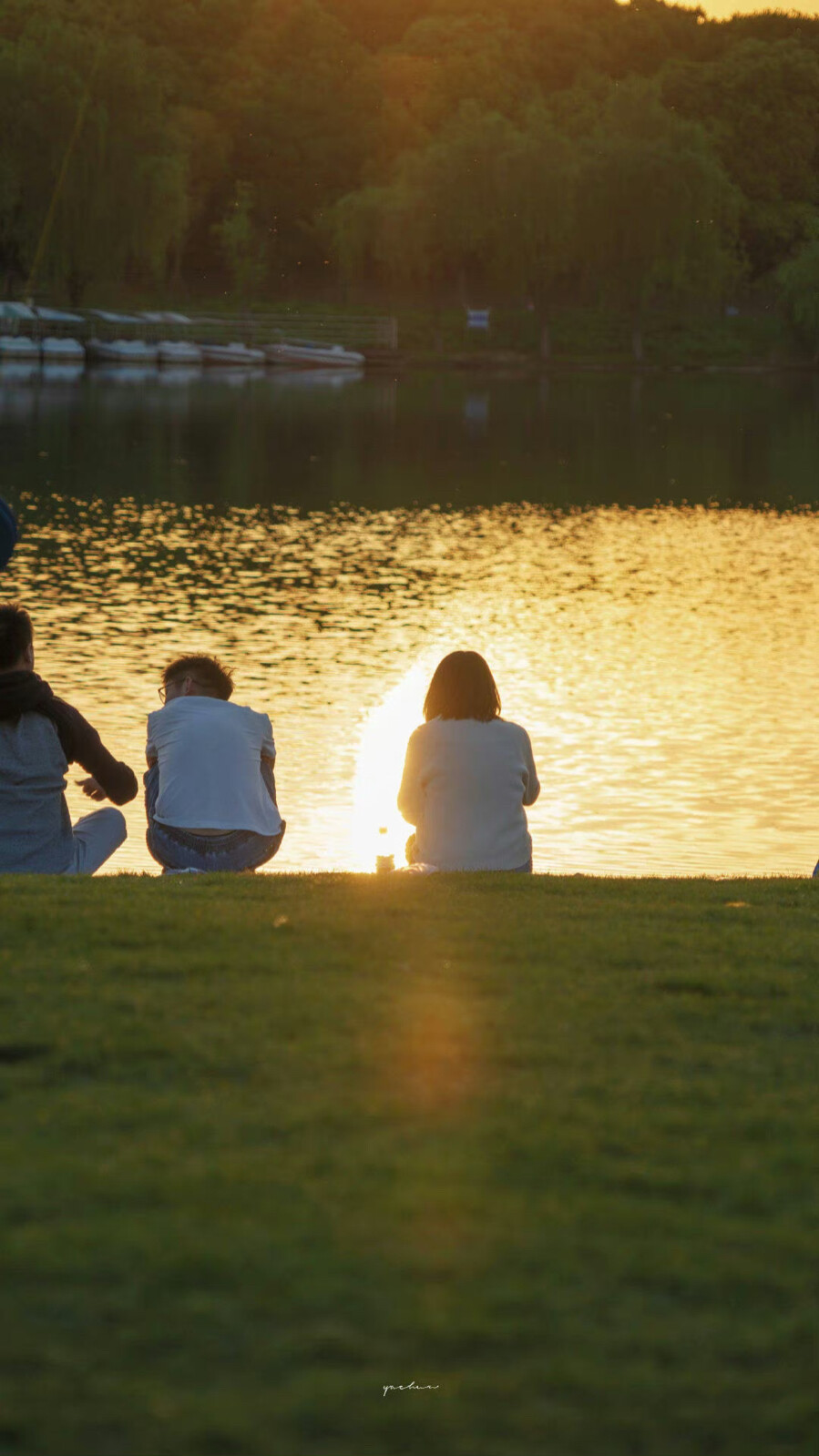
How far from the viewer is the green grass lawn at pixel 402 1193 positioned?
9.17 ft

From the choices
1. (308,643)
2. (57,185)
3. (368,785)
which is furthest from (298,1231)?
(57,185)

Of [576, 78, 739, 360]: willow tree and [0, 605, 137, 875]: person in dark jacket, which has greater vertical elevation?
[576, 78, 739, 360]: willow tree

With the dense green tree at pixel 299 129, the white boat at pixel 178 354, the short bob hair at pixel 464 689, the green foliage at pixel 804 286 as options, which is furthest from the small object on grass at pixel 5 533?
the dense green tree at pixel 299 129

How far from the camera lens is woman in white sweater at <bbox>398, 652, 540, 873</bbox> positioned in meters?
7.05

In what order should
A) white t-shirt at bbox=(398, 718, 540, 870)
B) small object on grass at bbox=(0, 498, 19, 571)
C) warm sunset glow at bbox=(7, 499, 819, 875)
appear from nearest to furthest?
A: small object on grass at bbox=(0, 498, 19, 571), white t-shirt at bbox=(398, 718, 540, 870), warm sunset glow at bbox=(7, 499, 819, 875)

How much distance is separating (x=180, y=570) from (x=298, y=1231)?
20361 mm

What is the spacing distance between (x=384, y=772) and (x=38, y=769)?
22.4 ft

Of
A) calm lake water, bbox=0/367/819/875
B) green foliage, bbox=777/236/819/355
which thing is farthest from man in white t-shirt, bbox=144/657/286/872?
green foliage, bbox=777/236/819/355

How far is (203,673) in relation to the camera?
7.68m

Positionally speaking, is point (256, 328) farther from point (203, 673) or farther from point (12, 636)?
point (12, 636)

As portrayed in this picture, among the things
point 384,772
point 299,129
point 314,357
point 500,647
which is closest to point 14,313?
point 314,357

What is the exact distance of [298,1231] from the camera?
10.9 feet

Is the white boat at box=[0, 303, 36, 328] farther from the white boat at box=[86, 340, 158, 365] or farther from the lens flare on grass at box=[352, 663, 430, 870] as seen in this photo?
the lens flare on grass at box=[352, 663, 430, 870]

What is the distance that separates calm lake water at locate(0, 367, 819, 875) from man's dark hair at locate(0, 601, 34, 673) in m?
4.04
